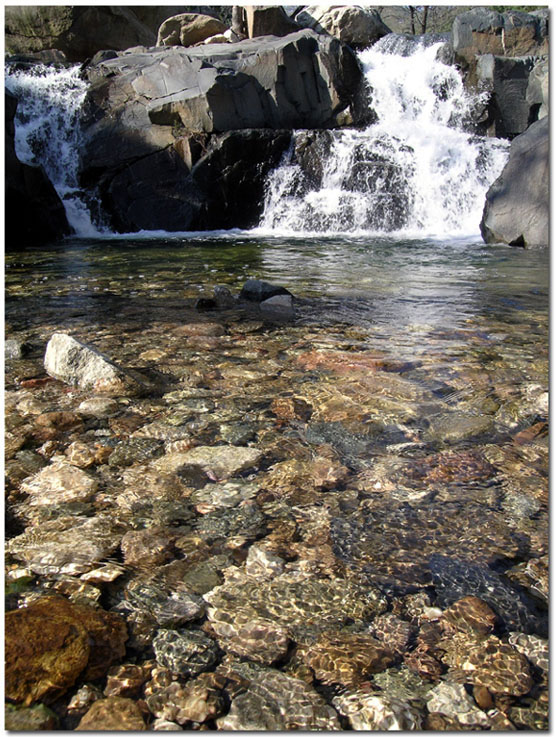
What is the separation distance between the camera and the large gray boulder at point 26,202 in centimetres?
1172

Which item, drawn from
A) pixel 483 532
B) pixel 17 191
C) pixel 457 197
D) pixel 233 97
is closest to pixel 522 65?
pixel 457 197

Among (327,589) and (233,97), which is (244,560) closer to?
(327,589)

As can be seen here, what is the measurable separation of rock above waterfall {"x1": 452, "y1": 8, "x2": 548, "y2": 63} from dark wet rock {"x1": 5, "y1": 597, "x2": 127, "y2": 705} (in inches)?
736

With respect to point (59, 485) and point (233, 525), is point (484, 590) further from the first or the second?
point (59, 485)

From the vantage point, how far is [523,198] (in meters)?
9.62

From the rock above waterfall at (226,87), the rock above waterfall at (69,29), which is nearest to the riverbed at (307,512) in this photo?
the rock above waterfall at (226,87)

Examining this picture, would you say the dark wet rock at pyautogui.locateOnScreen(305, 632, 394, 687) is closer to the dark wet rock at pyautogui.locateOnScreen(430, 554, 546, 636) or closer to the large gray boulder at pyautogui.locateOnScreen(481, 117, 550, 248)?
the dark wet rock at pyautogui.locateOnScreen(430, 554, 546, 636)

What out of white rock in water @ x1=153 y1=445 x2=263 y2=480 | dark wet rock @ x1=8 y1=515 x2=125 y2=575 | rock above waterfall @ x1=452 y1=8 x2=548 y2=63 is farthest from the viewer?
rock above waterfall @ x1=452 y1=8 x2=548 y2=63

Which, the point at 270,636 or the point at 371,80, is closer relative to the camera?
the point at 270,636

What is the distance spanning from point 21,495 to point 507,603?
5.08 ft

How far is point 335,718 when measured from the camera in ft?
3.73

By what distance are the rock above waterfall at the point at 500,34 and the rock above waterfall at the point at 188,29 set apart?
9.67 metres

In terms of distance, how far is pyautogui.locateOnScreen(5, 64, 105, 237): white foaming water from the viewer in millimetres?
15242

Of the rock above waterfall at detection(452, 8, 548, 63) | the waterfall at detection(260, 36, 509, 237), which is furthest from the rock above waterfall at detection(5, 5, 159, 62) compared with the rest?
the rock above waterfall at detection(452, 8, 548, 63)
